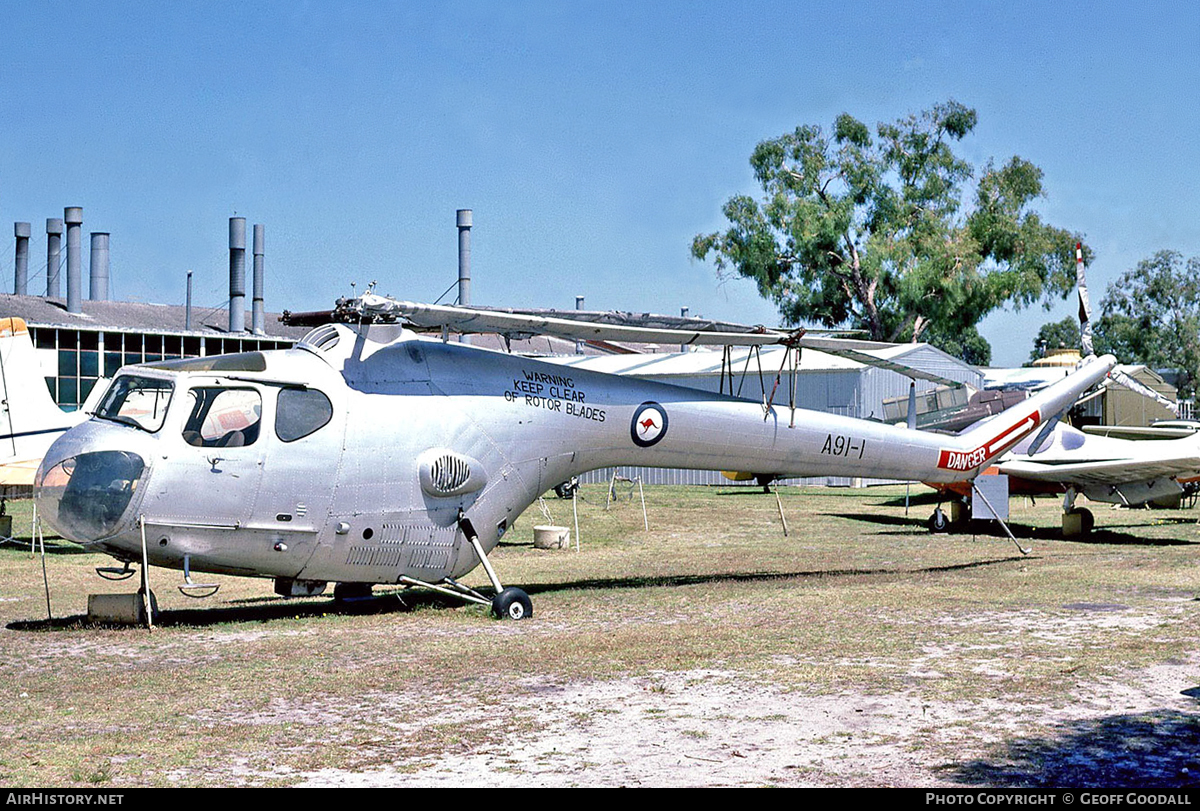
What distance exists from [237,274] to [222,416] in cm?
5196

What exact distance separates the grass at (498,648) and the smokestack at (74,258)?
42.5m

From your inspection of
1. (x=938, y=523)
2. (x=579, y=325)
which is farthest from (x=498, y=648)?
(x=938, y=523)

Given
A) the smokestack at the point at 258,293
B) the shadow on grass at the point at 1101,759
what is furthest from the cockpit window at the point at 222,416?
the smokestack at the point at 258,293

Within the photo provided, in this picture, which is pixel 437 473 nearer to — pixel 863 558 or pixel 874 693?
pixel 874 693

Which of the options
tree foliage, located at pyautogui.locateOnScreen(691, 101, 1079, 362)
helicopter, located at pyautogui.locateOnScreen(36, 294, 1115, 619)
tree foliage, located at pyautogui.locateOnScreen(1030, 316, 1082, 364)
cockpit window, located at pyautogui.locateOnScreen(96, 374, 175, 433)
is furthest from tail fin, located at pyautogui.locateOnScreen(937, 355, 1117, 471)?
tree foliage, located at pyautogui.locateOnScreen(1030, 316, 1082, 364)

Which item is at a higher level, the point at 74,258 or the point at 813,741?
the point at 74,258

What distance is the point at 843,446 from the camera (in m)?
15.2

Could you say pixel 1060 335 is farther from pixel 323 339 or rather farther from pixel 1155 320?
pixel 323 339

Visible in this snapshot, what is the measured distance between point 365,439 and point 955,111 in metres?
57.0

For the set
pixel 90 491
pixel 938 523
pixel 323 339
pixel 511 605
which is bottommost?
pixel 511 605

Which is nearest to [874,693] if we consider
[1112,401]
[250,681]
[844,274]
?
[250,681]

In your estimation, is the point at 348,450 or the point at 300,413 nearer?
the point at 300,413

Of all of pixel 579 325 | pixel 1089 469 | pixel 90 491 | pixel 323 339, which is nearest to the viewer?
pixel 90 491

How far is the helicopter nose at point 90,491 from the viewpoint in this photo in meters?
10.8
